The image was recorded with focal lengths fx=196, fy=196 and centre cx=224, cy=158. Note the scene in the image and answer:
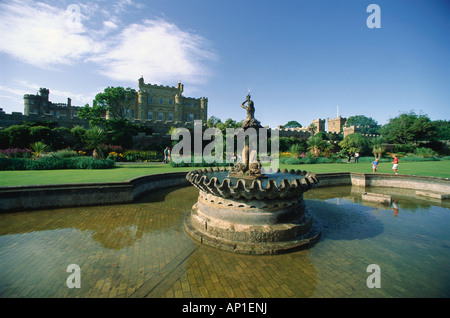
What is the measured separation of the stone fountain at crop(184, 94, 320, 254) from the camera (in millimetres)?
4871

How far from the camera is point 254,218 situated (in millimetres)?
5160

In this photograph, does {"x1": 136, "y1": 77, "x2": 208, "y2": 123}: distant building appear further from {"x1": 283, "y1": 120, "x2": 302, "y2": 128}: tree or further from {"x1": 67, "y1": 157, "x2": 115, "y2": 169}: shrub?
{"x1": 283, "y1": 120, "x2": 302, "y2": 128}: tree

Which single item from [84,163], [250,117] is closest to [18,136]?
[84,163]

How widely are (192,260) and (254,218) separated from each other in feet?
6.04

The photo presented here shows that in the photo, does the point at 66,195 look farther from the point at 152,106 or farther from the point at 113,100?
the point at 152,106

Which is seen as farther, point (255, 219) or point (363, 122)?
point (363, 122)

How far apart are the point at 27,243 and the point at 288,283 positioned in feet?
20.3

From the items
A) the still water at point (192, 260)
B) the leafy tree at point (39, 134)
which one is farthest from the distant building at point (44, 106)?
the still water at point (192, 260)

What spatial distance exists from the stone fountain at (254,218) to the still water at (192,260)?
0.87ft

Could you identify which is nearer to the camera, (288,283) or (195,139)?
(288,283)

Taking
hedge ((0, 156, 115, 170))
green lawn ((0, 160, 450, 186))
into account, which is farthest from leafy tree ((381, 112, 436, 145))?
hedge ((0, 156, 115, 170))

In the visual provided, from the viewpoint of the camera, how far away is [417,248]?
16.3 ft
